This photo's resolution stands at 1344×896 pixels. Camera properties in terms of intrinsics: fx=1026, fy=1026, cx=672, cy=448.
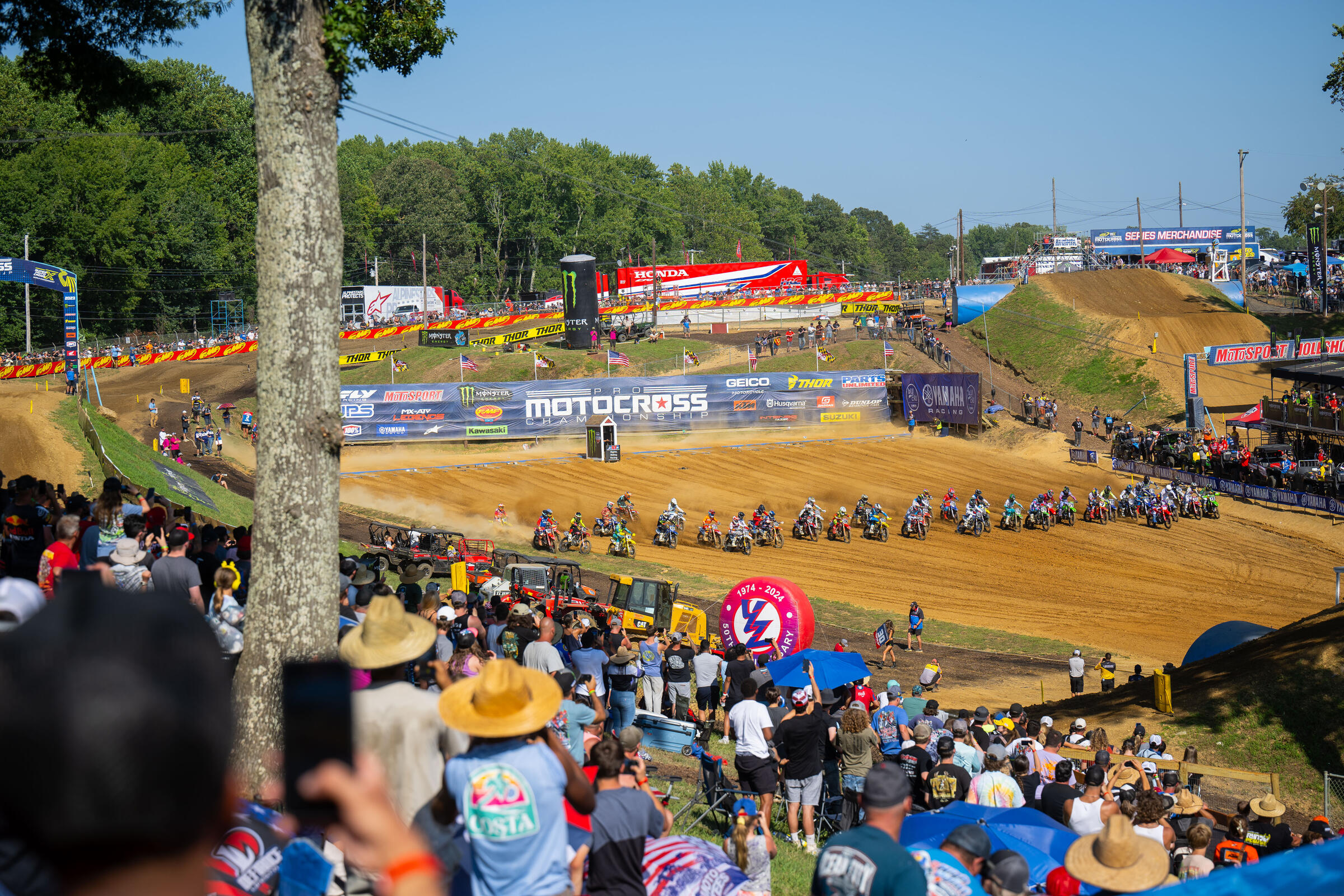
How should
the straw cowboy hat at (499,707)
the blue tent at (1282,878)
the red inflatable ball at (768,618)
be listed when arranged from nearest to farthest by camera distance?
the straw cowboy hat at (499,707) < the blue tent at (1282,878) < the red inflatable ball at (768,618)

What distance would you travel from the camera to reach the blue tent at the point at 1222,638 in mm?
18344

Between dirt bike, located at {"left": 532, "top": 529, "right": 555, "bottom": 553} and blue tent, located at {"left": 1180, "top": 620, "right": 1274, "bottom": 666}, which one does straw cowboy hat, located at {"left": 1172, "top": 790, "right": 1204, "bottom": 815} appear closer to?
blue tent, located at {"left": 1180, "top": 620, "right": 1274, "bottom": 666}

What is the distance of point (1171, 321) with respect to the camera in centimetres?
5553

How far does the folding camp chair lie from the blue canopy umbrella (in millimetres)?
2469

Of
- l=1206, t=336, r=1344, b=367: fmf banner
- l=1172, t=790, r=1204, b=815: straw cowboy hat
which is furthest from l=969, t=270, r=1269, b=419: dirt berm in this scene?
l=1172, t=790, r=1204, b=815: straw cowboy hat

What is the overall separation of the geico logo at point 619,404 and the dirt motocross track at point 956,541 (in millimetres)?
2547

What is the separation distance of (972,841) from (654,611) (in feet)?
47.6

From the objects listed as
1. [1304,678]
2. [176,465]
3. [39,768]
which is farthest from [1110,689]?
[176,465]

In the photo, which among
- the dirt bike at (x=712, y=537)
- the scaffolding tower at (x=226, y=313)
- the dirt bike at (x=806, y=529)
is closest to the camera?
the dirt bike at (x=712, y=537)

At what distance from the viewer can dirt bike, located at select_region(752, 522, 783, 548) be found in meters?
29.8

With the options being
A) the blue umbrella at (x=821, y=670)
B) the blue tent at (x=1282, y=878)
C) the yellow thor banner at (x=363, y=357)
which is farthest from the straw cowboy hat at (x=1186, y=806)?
the yellow thor banner at (x=363, y=357)

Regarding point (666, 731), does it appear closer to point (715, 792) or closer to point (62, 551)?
point (715, 792)

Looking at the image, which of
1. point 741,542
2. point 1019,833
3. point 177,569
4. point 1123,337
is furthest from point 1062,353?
point 177,569

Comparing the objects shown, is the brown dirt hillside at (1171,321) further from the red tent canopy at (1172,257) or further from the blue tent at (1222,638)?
the blue tent at (1222,638)
